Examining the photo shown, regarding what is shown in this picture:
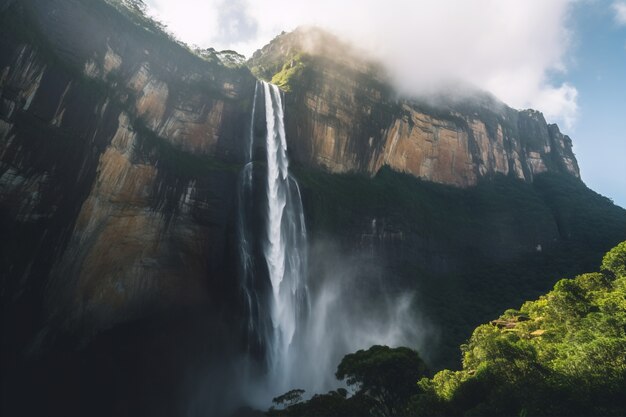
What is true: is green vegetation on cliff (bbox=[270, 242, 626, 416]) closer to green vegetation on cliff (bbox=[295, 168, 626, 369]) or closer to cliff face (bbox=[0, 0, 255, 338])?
green vegetation on cliff (bbox=[295, 168, 626, 369])

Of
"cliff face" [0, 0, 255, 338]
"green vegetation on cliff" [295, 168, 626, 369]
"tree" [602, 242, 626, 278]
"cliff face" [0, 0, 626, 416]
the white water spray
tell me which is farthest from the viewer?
"green vegetation on cliff" [295, 168, 626, 369]

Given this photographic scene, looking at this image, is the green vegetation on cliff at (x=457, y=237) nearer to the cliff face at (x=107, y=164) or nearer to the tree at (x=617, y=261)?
the cliff face at (x=107, y=164)

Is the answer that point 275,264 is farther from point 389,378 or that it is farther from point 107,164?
point 389,378

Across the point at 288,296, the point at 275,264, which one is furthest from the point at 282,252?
the point at 288,296

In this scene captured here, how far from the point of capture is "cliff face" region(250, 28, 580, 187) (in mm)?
40844

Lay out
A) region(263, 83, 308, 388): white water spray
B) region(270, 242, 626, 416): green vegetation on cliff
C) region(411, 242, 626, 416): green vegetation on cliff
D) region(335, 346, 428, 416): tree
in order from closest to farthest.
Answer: region(411, 242, 626, 416): green vegetation on cliff, region(270, 242, 626, 416): green vegetation on cliff, region(335, 346, 428, 416): tree, region(263, 83, 308, 388): white water spray

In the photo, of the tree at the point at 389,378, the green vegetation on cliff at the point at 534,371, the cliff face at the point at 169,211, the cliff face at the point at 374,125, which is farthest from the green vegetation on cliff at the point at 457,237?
the green vegetation on cliff at the point at 534,371

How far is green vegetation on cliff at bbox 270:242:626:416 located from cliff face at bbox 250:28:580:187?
23028mm

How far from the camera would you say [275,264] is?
3020 centimetres

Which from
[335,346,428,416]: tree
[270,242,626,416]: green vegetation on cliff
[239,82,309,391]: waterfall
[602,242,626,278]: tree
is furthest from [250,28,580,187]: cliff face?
[602,242,626,278]: tree

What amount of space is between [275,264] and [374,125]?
68.8 ft

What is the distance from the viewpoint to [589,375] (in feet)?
41.5

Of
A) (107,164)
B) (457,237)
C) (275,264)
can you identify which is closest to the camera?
(107,164)

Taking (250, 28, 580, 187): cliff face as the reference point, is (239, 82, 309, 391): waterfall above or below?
below
